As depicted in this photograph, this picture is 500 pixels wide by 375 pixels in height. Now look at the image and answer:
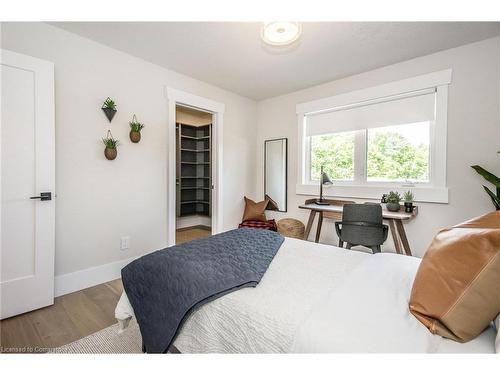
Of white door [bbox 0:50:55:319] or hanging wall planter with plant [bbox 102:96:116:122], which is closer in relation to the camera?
white door [bbox 0:50:55:319]

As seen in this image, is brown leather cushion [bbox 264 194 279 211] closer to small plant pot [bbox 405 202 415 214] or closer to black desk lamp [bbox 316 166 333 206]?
black desk lamp [bbox 316 166 333 206]

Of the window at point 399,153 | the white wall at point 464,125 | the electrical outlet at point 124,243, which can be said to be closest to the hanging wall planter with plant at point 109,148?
the electrical outlet at point 124,243

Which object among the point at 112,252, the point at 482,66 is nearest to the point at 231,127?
the point at 112,252

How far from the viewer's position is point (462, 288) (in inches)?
30.7

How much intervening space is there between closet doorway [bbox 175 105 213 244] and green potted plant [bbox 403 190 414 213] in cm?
347

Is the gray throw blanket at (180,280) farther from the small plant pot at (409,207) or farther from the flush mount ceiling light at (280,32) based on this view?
the small plant pot at (409,207)

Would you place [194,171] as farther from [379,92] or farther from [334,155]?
[379,92]

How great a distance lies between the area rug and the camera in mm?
1505

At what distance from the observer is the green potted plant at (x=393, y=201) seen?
2.69m

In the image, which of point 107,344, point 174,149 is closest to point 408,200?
point 174,149

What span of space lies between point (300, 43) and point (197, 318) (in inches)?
99.8

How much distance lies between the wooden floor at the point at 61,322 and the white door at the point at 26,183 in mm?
123

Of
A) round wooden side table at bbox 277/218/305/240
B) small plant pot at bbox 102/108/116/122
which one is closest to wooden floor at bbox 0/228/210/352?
small plant pot at bbox 102/108/116/122

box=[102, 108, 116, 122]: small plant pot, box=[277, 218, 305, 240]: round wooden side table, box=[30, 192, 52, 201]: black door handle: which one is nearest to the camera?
box=[30, 192, 52, 201]: black door handle
